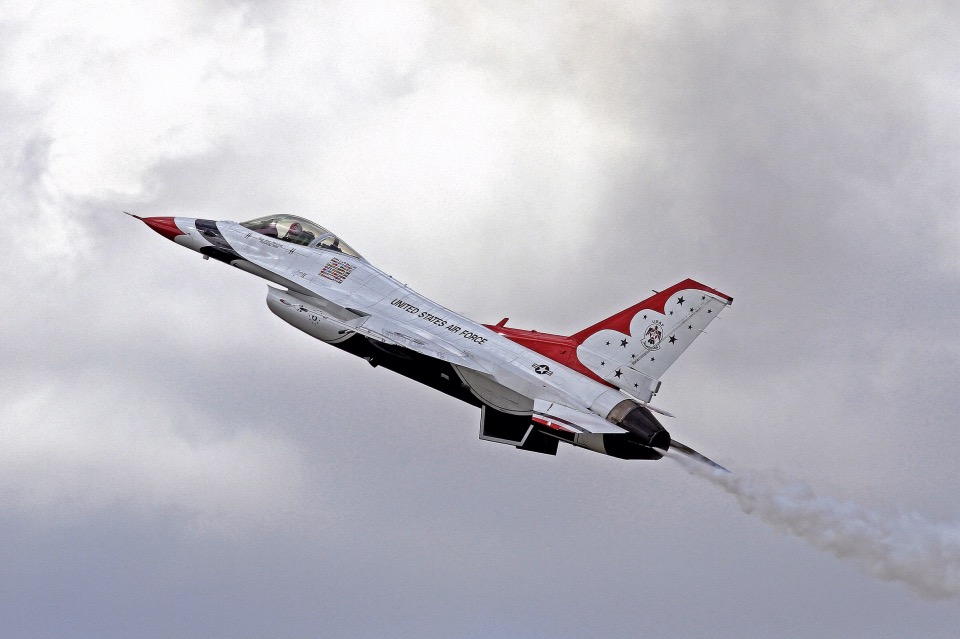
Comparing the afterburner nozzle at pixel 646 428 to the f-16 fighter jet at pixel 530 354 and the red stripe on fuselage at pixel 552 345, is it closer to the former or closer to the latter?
the f-16 fighter jet at pixel 530 354

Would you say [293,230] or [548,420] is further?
[293,230]

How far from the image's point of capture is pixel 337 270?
140 feet

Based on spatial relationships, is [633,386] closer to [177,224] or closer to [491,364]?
[491,364]

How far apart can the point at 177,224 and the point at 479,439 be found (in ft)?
37.0

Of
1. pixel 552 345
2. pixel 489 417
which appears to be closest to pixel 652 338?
pixel 552 345

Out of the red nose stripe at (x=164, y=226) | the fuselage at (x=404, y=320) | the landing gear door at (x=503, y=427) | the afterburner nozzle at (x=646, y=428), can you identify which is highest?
the red nose stripe at (x=164, y=226)

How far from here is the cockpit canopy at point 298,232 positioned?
143 feet

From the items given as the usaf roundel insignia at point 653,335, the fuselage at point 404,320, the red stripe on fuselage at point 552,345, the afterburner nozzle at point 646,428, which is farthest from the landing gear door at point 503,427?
the usaf roundel insignia at point 653,335

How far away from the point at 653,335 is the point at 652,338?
77 mm

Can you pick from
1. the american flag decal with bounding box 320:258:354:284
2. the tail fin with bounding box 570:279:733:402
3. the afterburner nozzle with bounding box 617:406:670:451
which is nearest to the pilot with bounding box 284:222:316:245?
the american flag decal with bounding box 320:258:354:284

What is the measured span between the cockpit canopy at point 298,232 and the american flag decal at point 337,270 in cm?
76

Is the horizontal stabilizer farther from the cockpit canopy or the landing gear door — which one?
the cockpit canopy

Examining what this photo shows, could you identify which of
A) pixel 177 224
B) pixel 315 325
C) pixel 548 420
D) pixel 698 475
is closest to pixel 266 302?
pixel 315 325

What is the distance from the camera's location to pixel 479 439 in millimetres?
38812
